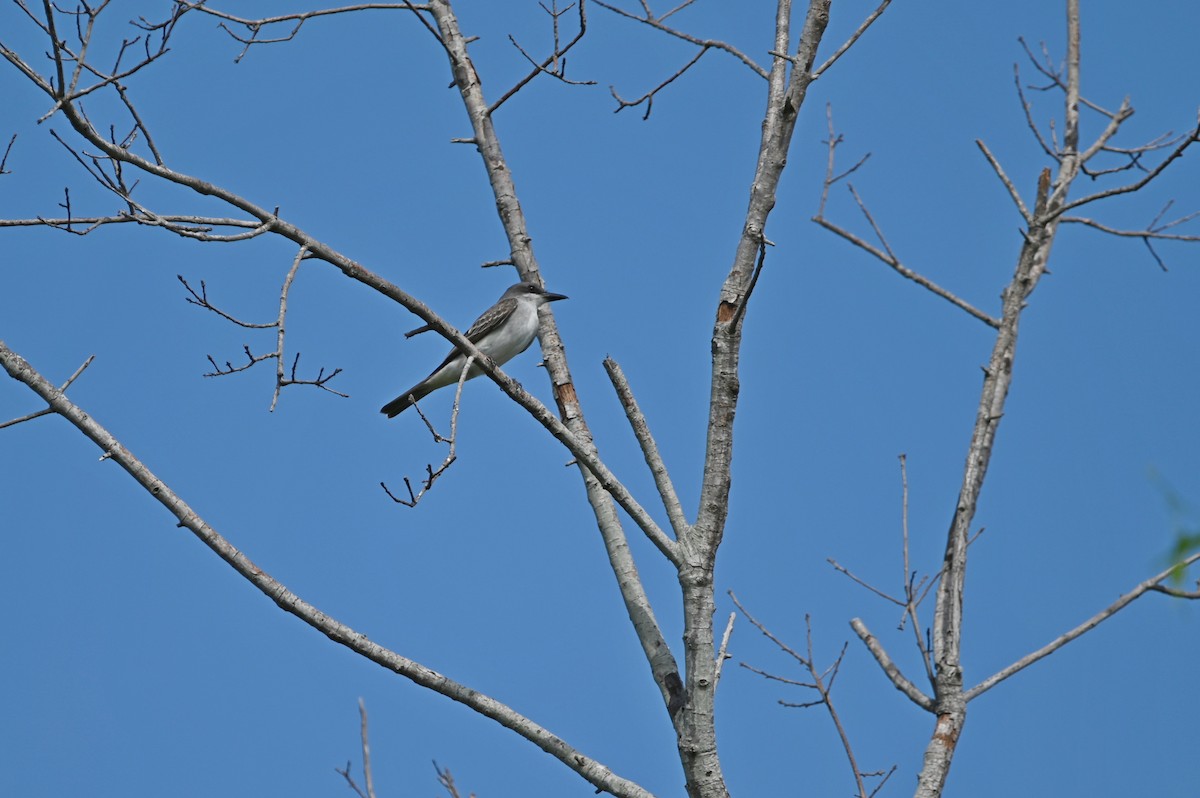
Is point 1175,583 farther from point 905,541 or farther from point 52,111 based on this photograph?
point 905,541

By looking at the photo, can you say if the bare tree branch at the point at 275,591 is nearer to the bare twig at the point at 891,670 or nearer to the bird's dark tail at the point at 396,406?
the bare twig at the point at 891,670

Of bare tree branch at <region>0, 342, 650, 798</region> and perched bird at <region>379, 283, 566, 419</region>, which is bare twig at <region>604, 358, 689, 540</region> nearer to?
bare tree branch at <region>0, 342, 650, 798</region>

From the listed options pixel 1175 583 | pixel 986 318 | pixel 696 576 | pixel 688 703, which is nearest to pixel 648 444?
pixel 696 576

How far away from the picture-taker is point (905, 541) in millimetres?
7137

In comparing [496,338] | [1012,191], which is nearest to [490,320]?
[496,338]

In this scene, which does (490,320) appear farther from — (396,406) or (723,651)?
(723,651)

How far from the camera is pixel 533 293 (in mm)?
9312

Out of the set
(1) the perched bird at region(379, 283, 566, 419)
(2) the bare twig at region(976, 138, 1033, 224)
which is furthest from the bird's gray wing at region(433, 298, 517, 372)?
(2) the bare twig at region(976, 138, 1033, 224)

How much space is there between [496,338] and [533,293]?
5.29 feet

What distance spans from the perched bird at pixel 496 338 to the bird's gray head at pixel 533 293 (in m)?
0.01

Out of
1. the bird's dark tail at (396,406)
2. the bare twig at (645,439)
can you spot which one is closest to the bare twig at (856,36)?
the bare twig at (645,439)

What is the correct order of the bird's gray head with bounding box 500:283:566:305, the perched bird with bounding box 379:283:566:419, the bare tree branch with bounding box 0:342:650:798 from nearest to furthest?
the bare tree branch with bounding box 0:342:650:798, the bird's gray head with bounding box 500:283:566:305, the perched bird with bounding box 379:283:566:419

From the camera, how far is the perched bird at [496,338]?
10.5m

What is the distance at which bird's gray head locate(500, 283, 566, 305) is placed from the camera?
895 cm
